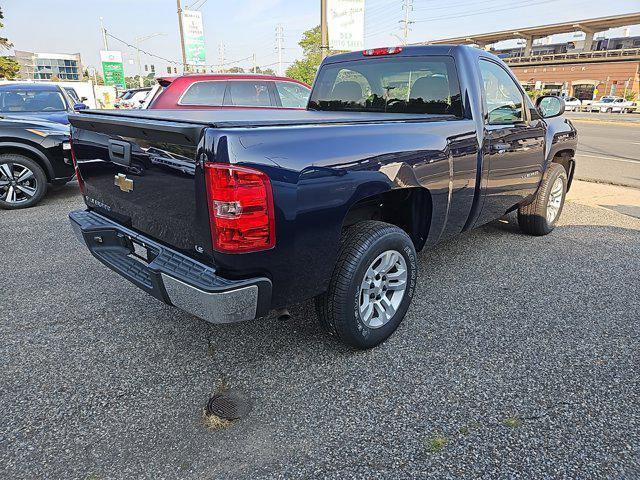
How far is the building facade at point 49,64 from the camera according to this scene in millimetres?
88500

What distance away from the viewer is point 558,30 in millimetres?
72125

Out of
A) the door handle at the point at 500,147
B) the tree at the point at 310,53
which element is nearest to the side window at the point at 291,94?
the door handle at the point at 500,147

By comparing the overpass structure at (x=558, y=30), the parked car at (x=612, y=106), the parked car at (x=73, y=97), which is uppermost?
the overpass structure at (x=558, y=30)

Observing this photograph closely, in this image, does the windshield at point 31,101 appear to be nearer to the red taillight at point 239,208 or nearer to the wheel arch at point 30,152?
the wheel arch at point 30,152

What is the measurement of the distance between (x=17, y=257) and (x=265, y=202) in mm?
3696

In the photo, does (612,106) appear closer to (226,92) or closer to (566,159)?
(566,159)

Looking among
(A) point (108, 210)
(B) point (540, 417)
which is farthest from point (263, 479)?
(A) point (108, 210)

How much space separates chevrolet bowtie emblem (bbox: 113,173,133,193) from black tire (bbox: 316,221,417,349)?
1277 mm

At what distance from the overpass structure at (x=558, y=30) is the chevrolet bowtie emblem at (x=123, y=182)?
218ft

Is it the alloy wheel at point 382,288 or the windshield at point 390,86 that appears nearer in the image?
the alloy wheel at point 382,288

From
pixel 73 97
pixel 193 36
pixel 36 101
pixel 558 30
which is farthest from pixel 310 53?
pixel 558 30

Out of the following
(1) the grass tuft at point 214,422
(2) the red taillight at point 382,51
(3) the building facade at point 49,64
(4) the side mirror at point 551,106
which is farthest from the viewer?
(3) the building facade at point 49,64

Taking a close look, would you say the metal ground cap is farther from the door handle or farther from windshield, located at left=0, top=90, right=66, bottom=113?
windshield, located at left=0, top=90, right=66, bottom=113

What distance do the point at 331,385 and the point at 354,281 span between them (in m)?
0.61
